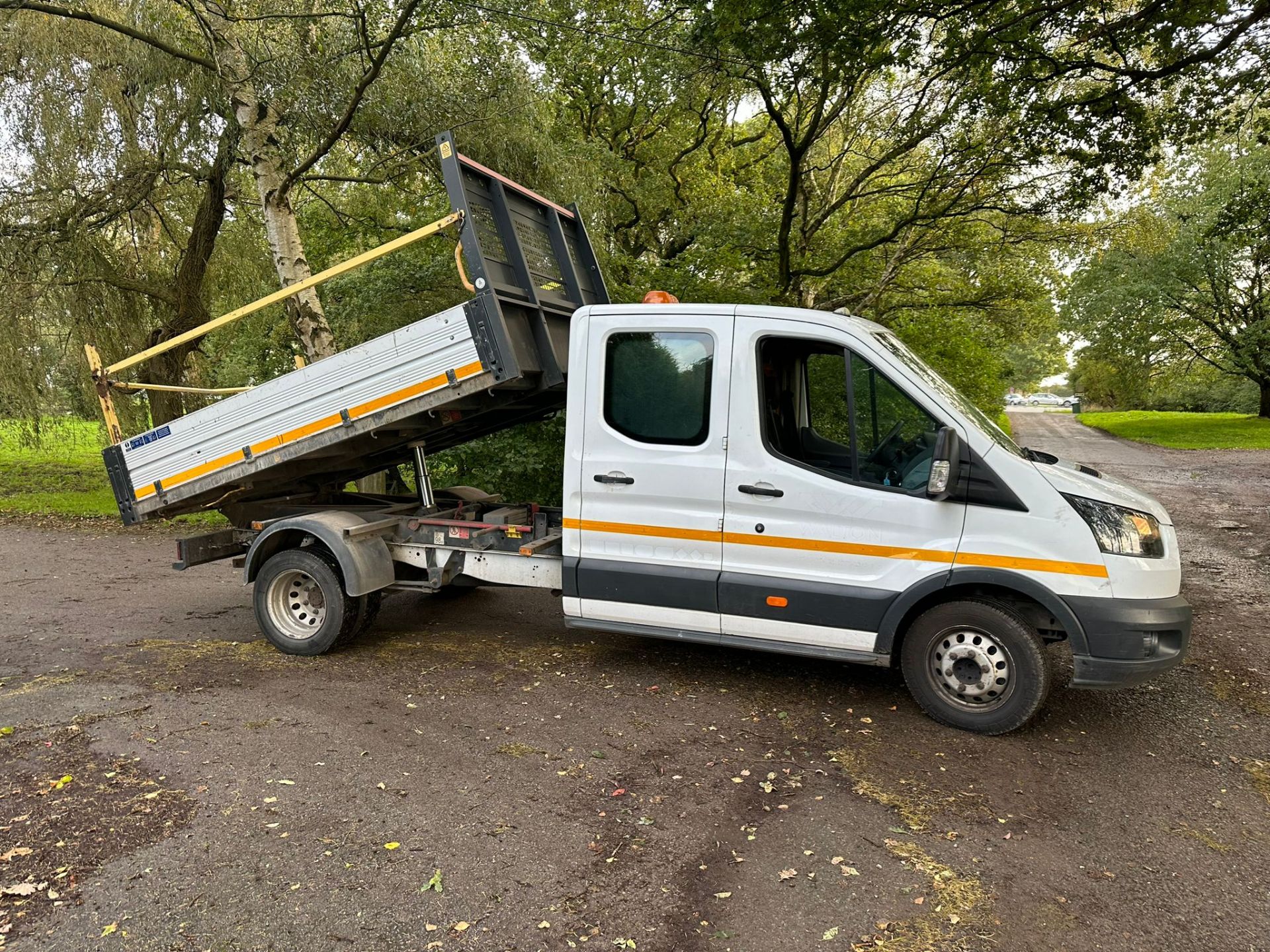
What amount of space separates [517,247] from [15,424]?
11.8 metres

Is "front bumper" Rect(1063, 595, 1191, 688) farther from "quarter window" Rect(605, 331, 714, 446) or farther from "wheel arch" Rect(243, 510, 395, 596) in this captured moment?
"wheel arch" Rect(243, 510, 395, 596)

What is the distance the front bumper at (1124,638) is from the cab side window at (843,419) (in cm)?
110

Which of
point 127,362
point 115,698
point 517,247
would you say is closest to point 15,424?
point 127,362

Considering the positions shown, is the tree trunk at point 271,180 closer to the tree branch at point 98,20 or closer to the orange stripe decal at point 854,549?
the tree branch at point 98,20

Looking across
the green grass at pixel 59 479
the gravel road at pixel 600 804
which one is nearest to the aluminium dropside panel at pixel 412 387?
the gravel road at pixel 600 804

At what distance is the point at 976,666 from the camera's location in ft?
15.2

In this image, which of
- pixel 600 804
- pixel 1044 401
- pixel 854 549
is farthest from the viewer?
pixel 1044 401

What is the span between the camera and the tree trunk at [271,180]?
9.26 metres

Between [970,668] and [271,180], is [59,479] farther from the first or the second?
[970,668]

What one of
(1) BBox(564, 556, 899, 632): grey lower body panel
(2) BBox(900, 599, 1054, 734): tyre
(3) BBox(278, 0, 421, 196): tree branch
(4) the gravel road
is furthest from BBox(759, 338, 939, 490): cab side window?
(3) BBox(278, 0, 421, 196): tree branch

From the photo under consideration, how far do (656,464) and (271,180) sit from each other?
22.8 ft

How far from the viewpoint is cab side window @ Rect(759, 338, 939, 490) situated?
475 centimetres

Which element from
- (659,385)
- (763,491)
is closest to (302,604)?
(659,385)

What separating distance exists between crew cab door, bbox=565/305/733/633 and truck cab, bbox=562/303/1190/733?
0.01m
